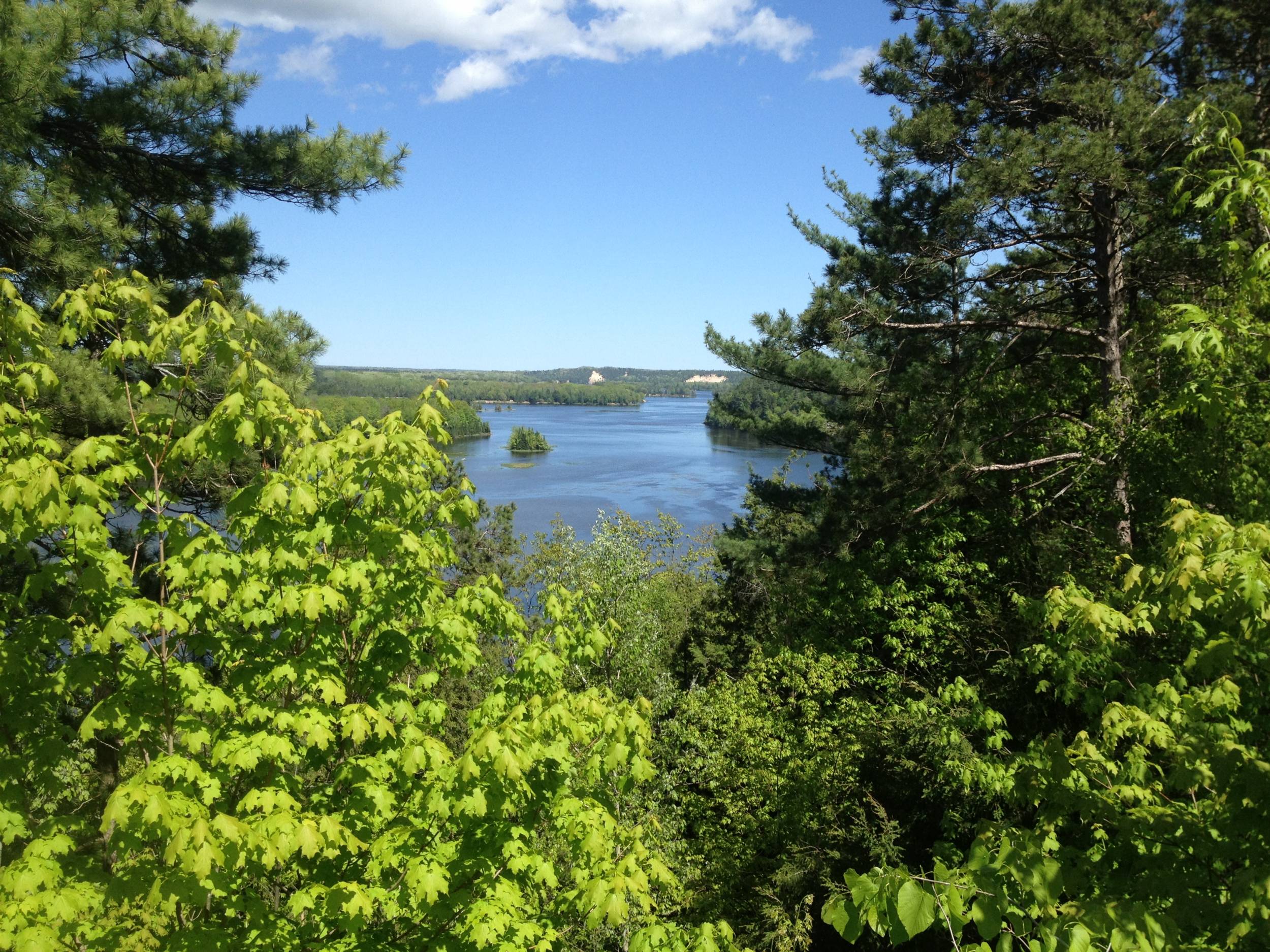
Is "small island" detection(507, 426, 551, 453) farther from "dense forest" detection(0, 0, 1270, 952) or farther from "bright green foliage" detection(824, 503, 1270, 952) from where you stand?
"bright green foliage" detection(824, 503, 1270, 952)

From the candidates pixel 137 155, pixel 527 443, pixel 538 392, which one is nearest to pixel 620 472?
pixel 527 443

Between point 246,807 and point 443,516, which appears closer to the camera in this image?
point 246,807

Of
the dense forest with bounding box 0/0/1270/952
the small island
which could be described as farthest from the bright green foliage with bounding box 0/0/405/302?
the small island

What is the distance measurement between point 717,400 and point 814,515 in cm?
352

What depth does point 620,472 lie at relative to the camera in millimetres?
61469

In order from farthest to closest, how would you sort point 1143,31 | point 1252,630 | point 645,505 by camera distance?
point 645,505, point 1143,31, point 1252,630

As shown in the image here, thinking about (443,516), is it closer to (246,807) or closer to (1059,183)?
(246,807)

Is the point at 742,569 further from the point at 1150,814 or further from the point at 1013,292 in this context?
the point at 1150,814

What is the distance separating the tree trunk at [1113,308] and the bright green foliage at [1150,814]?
538 cm

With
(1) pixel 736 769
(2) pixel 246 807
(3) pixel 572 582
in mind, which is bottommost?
(1) pixel 736 769

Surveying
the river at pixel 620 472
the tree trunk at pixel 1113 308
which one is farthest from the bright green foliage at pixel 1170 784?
the river at pixel 620 472

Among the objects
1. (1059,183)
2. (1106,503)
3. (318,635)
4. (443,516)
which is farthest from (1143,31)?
(318,635)

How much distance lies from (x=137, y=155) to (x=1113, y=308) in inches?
443

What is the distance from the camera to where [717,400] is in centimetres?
1511
